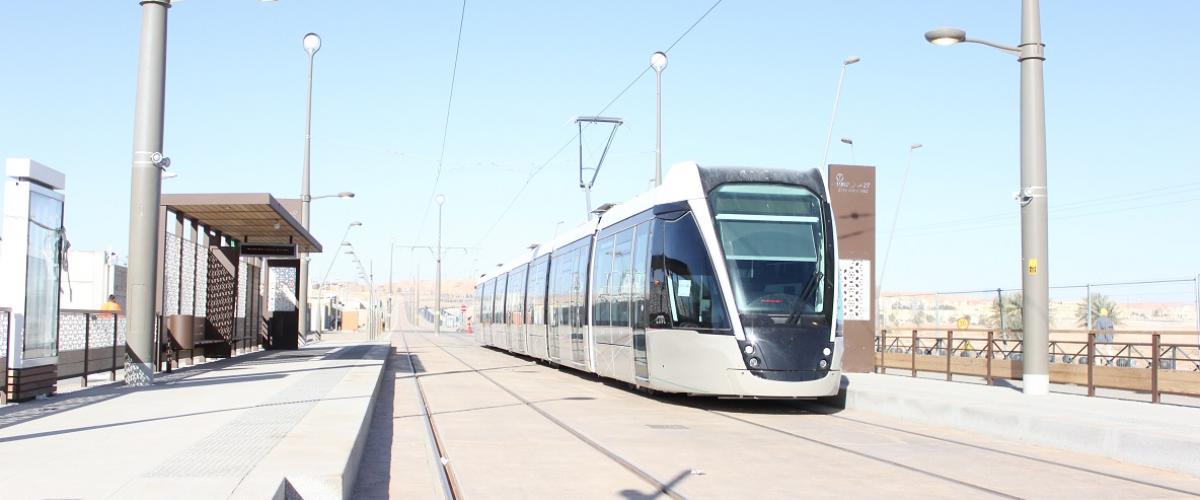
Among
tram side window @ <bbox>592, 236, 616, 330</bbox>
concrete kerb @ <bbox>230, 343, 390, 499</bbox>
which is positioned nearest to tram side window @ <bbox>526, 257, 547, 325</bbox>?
tram side window @ <bbox>592, 236, 616, 330</bbox>

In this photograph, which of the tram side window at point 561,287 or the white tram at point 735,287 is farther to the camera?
the tram side window at point 561,287

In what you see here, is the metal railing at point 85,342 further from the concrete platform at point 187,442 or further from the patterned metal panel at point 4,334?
the patterned metal panel at point 4,334

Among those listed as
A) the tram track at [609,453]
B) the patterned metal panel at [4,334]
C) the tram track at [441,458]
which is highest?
the patterned metal panel at [4,334]

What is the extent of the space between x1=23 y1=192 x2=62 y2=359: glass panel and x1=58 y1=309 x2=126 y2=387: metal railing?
6.85ft

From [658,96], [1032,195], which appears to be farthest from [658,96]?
[1032,195]

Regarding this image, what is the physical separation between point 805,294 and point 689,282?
1560mm

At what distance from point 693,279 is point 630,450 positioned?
4.82 m

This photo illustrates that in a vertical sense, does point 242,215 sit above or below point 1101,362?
above

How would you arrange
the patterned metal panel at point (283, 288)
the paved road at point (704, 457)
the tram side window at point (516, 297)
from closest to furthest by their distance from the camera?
the paved road at point (704, 457)
the tram side window at point (516, 297)
the patterned metal panel at point (283, 288)

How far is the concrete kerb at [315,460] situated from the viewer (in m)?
7.15

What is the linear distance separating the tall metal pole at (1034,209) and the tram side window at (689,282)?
4600mm

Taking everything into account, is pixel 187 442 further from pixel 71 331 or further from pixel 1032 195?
pixel 1032 195

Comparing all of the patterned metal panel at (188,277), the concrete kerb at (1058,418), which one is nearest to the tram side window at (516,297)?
the patterned metal panel at (188,277)

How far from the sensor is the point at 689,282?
15812 millimetres
